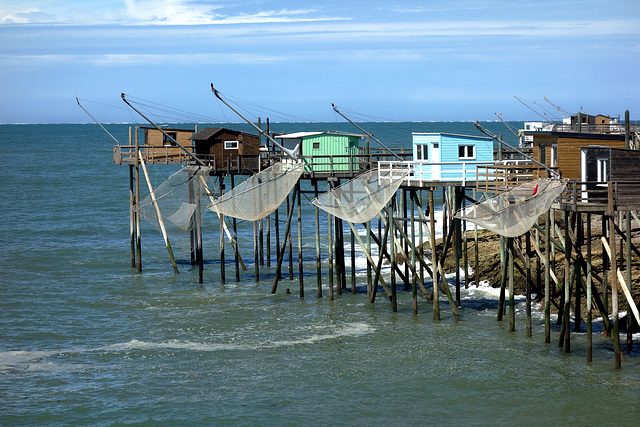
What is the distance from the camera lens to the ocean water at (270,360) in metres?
20.0

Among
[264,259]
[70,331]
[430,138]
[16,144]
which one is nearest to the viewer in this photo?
[70,331]

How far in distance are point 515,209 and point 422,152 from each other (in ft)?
29.8

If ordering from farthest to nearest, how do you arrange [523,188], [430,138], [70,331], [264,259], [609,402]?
[264,259], [430,138], [70,331], [523,188], [609,402]

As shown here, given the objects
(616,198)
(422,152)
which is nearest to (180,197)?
(422,152)

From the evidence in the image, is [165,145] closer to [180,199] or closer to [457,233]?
[180,199]

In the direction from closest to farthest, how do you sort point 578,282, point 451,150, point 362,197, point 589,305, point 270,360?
point 589,305, point 578,282, point 270,360, point 362,197, point 451,150

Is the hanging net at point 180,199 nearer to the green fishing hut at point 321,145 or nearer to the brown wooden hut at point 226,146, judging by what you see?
the brown wooden hut at point 226,146

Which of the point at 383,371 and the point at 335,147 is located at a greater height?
the point at 335,147

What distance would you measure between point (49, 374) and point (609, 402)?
15.4m

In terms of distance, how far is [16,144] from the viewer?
156 m

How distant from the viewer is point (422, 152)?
3164cm

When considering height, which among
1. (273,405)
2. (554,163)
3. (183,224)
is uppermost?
(554,163)

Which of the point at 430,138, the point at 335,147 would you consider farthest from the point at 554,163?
the point at 335,147

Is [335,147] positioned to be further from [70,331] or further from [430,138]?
[70,331]
